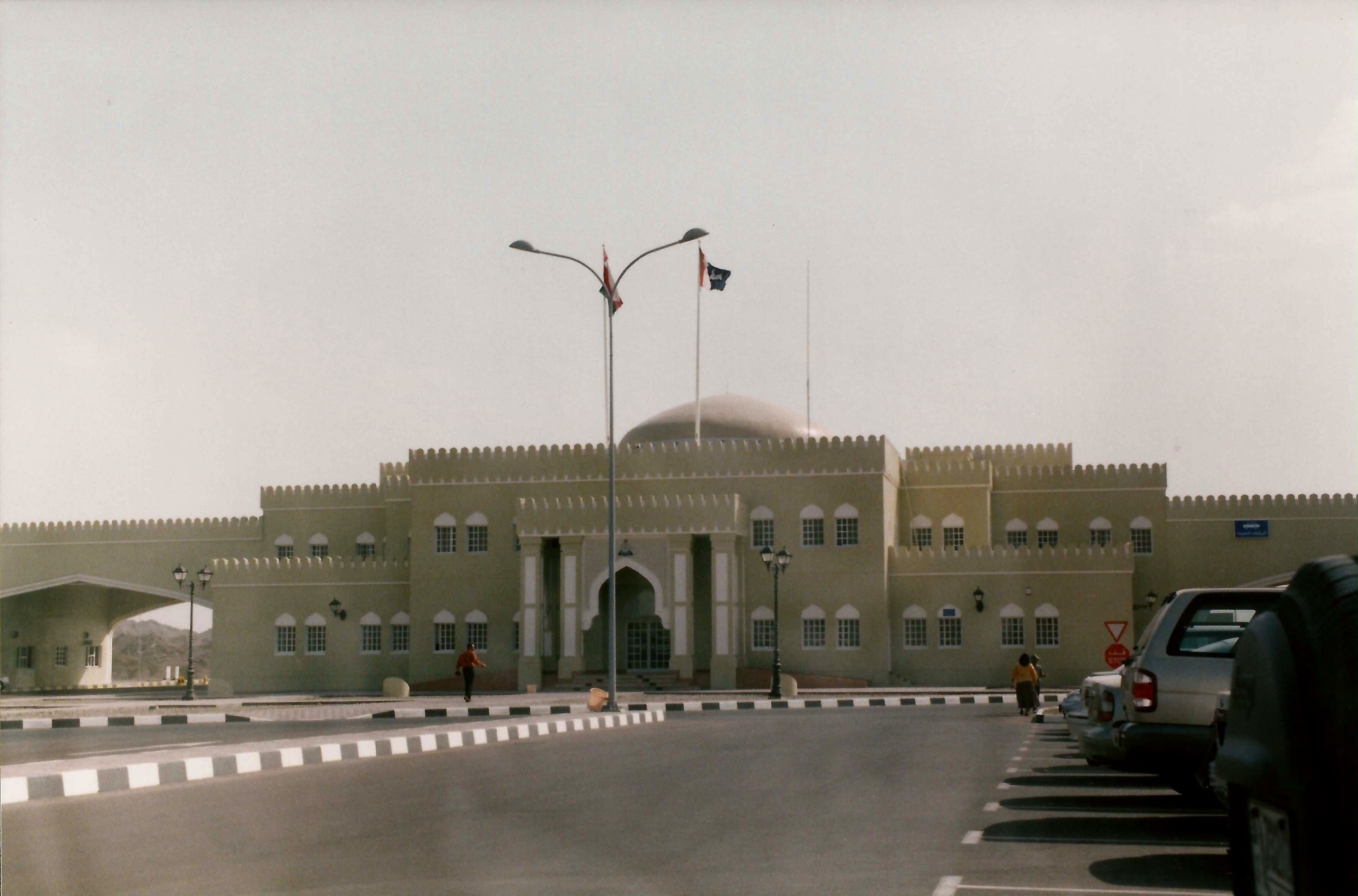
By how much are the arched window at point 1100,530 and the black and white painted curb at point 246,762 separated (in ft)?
104

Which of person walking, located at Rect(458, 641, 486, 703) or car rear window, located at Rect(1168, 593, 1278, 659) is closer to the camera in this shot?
car rear window, located at Rect(1168, 593, 1278, 659)

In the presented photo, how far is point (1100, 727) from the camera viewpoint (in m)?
11.8

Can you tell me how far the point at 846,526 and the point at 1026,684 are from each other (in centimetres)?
1878

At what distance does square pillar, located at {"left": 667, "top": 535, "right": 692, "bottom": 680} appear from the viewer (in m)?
44.0

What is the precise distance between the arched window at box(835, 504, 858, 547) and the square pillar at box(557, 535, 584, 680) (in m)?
7.76

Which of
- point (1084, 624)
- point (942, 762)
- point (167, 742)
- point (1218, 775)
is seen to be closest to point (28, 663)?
point (1084, 624)

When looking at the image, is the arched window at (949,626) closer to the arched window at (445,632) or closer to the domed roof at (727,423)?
the domed roof at (727,423)

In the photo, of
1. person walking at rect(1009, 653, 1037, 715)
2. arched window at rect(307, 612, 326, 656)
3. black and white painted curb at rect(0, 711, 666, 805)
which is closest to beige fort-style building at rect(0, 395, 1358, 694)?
arched window at rect(307, 612, 326, 656)

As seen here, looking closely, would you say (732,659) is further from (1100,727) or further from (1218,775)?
(1218,775)

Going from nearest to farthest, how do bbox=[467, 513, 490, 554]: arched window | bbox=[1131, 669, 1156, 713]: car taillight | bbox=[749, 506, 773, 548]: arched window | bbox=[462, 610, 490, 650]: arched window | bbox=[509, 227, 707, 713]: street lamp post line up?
bbox=[1131, 669, 1156, 713]: car taillight
bbox=[509, 227, 707, 713]: street lamp post
bbox=[749, 506, 773, 548]: arched window
bbox=[462, 610, 490, 650]: arched window
bbox=[467, 513, 490, 554]: arched window

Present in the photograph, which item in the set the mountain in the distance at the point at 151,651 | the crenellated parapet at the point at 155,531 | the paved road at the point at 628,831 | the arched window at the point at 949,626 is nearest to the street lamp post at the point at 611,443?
the paved road at the point at 628,831

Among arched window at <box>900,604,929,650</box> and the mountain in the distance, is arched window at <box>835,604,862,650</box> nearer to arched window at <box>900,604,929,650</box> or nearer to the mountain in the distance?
arched window at <box>900,604,929,650</box>

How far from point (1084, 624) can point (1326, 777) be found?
43.1 metres

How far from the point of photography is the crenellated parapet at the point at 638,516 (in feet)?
147
